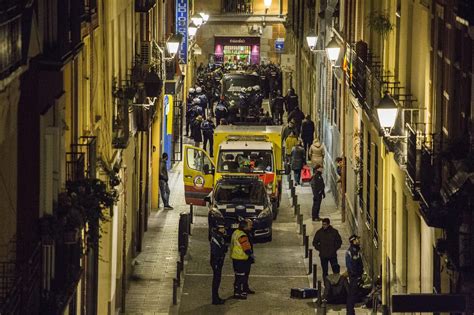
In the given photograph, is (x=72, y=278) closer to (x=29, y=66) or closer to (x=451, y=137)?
(x=29, y=66)

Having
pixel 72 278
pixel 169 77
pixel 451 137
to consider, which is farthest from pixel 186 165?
pixel 72 278

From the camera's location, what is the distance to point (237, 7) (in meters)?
84.9

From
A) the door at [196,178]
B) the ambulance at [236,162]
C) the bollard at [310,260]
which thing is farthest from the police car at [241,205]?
the bollard at [310,260]

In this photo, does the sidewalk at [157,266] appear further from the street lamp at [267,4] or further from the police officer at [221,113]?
the street lamp at [267,4]

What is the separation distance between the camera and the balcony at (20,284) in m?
16.7

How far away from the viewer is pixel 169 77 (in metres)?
47.5

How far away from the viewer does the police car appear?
39844mm

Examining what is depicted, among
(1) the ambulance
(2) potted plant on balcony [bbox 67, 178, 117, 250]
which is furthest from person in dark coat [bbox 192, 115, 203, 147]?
(2) potted plant on balcony [bbox 67, 178, 117, 250]

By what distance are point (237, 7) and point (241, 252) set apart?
52608mm

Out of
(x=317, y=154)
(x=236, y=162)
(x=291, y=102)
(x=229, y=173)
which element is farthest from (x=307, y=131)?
(x=291, y=102)

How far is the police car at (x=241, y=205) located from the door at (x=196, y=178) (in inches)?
62.7

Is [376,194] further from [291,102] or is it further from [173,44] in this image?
[291,102]

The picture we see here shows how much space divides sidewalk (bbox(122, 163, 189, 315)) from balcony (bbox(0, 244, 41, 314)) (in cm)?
1354

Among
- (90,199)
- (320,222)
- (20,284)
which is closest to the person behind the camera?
(20,284)
